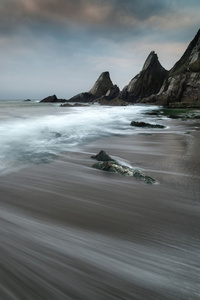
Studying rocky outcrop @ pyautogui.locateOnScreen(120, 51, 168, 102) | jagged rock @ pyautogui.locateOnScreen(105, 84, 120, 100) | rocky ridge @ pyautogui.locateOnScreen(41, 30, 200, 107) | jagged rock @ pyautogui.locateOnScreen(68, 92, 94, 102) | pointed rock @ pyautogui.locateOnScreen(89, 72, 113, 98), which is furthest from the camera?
pointed rock @ pyautogui.locateOnScreen(89, 72, 113, 98)

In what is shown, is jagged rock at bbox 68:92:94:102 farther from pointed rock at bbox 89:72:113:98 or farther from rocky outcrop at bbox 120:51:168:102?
rocky outcrop at bbox 120:51:168:102

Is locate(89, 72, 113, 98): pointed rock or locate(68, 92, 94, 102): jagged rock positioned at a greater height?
locate(89, 72, 113, 98): pointed rock

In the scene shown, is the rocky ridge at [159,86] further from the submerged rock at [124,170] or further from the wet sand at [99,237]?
the wet sand at [99,237]

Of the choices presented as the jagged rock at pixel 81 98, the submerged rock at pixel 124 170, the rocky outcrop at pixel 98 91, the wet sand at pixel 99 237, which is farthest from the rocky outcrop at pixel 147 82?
the wet sand at pixel 99 237

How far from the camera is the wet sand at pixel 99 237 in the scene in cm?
148

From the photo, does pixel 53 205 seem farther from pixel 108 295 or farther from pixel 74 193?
pixel 108 295

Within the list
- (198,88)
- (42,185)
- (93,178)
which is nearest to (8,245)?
(42,185)

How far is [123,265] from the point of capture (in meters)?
1.70

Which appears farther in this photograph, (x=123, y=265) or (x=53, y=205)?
(x=53, y=205)

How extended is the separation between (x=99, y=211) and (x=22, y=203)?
A: 104cm

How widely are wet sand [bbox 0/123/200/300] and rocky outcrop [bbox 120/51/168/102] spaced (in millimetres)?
83601

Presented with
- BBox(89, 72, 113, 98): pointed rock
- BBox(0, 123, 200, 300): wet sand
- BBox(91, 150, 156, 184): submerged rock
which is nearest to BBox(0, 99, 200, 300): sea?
BBox(0, 123, 200, 300): wet sand

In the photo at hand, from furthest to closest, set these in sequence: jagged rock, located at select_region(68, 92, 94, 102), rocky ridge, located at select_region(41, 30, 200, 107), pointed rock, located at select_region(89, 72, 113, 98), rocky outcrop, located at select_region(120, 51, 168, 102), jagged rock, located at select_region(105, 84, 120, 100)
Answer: pointed rock, located at select_region(89, 72, 113, 98)
jagged rock, located at select_region(68, 92, 94, 102)
jagged rock, located at select_region(105, 84, 120, 100)
rocky outcrop, located at select_region(120, 51, 168, 102)
rocky ridge, located at select_region(41, 30, 200, 107)

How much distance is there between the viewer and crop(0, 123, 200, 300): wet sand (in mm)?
1484
